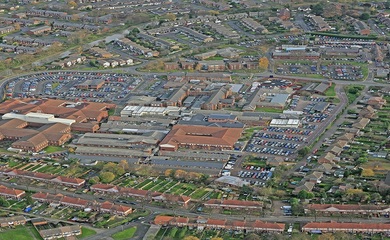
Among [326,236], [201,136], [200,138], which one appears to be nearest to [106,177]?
[200,138]

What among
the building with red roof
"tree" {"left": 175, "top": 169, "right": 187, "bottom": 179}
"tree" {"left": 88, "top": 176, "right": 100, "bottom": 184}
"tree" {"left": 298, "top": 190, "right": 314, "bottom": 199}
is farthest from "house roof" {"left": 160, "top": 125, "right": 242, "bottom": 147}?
"tree" {"left": 298, "top": 190, "right": 314, "bottom": 199}

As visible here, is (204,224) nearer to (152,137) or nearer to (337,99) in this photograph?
(152,137)

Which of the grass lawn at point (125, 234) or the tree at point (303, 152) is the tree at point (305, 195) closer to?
the tree at point (303, 152)

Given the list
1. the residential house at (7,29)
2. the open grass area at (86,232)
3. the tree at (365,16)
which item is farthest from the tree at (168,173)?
the tree at (365,16)

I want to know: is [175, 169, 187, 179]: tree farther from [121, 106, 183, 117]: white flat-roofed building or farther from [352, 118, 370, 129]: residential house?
[352, 118, 370, 129]: residential house

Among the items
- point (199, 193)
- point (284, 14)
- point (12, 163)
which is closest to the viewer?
point (199, 193)

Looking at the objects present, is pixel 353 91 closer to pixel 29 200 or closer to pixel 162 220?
pixel 162 220
